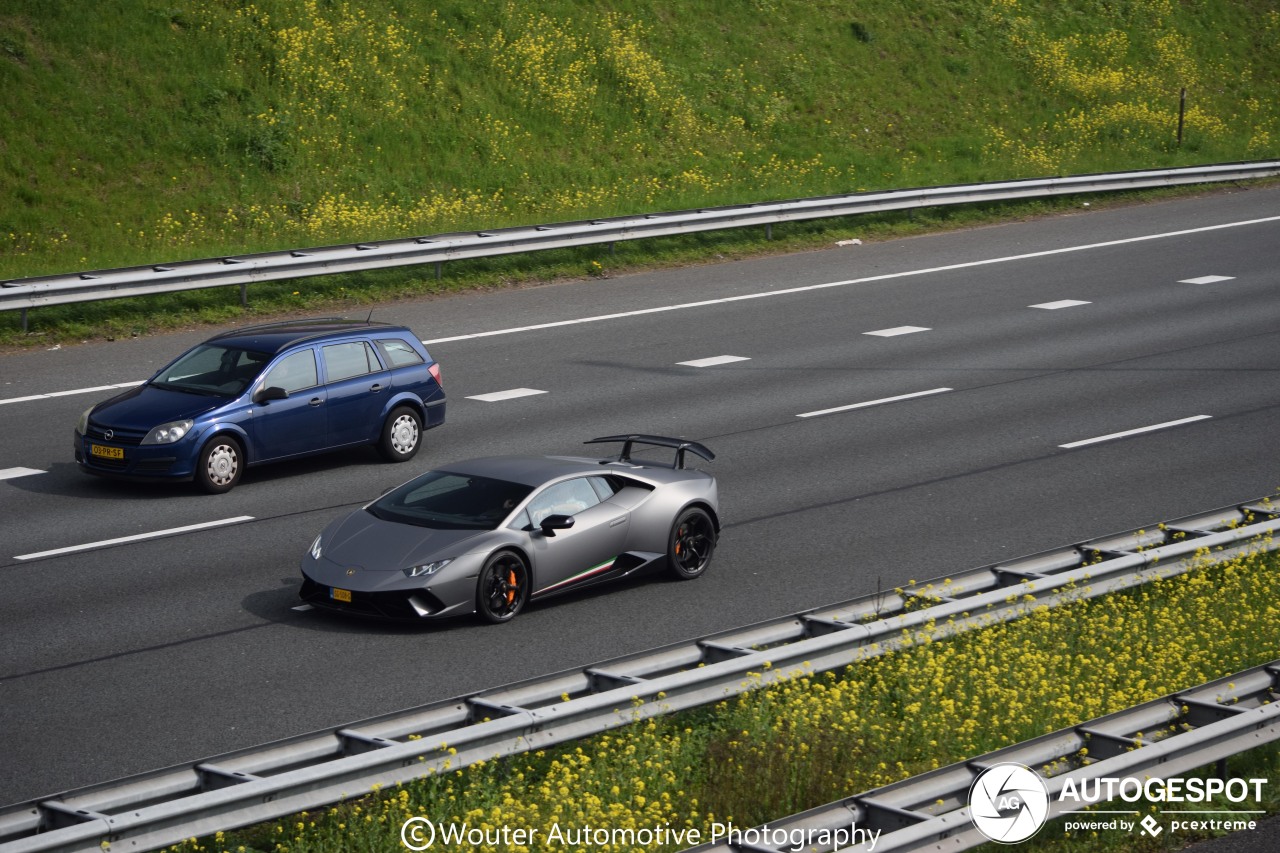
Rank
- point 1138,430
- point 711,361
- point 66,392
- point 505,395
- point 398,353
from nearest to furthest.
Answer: point 398,353, point 1138,430, point 66,392, point 505,395, point 711,361

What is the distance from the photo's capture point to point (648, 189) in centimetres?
3130

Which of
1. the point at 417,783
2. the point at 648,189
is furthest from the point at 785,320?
the point at 417,783

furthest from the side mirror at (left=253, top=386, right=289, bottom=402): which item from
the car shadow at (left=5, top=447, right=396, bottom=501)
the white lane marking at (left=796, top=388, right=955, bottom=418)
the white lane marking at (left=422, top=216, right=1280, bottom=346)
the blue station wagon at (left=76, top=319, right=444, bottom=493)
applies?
the white lane marking at (left=796, top=388, right=955, bottom=418)

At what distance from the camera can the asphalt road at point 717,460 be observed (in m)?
10.9

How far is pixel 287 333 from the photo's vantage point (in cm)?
1692

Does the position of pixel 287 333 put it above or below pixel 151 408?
above

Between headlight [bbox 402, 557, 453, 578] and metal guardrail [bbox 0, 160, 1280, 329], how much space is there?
1167cm

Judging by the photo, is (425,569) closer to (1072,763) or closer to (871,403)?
(1072,763)

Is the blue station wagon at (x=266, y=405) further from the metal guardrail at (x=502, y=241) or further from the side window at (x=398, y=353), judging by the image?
the metal guardrail at (x=502, y=241)

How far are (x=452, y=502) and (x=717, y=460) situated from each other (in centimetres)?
483

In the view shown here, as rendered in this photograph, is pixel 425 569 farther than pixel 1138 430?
No

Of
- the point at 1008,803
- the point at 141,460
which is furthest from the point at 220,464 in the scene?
the point at 1008,803

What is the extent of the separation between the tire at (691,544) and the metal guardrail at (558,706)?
8.44 ft

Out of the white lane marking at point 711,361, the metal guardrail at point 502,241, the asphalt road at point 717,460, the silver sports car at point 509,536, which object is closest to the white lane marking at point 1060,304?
the asphalt road at point 717,460
